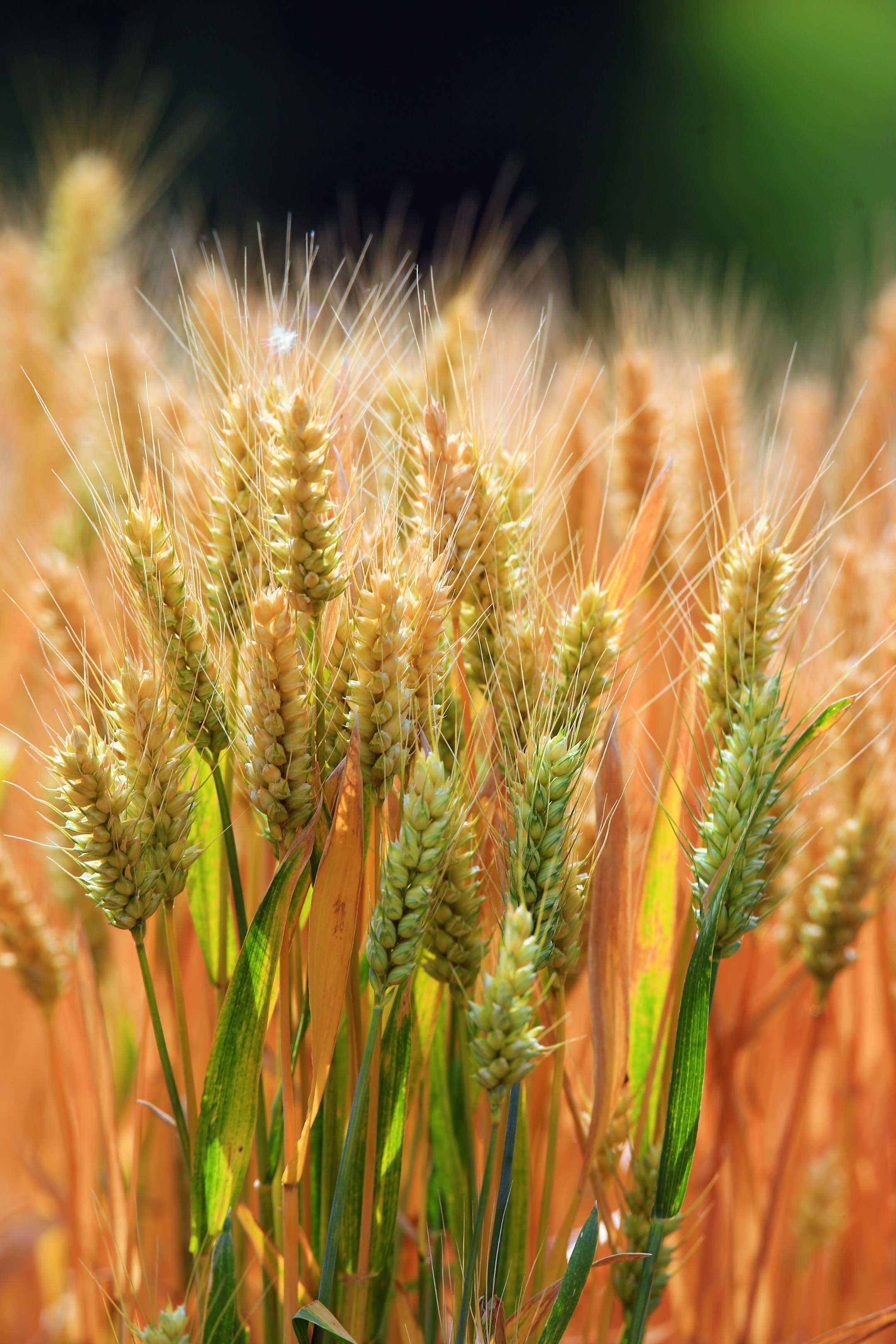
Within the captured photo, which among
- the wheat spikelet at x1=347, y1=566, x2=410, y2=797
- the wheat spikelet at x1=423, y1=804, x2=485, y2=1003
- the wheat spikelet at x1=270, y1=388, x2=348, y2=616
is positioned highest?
the wheat spikelet at x1=270, y1=388, x2=348, y2=616

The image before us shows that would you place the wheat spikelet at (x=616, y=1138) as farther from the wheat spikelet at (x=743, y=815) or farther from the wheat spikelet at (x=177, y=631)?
the wheat spikelet at (x=177, y=631)

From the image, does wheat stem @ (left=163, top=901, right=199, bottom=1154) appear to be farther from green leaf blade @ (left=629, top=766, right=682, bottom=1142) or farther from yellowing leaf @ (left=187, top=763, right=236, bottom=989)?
green leaf blade @ (left=629, top=766, right=682, bottom=1142)

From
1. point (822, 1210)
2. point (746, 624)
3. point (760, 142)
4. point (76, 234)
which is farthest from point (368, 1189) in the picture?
point (760, 142)

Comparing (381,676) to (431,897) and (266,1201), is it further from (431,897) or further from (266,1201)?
(266,1201)

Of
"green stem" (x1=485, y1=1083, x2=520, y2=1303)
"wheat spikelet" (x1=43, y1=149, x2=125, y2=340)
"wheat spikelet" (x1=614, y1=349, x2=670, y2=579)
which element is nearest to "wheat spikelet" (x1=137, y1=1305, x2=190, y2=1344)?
"green stem" (x1=485, y1=1083, x2=520, y2=1303)

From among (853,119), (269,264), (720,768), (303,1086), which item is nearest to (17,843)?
(303,1086)
